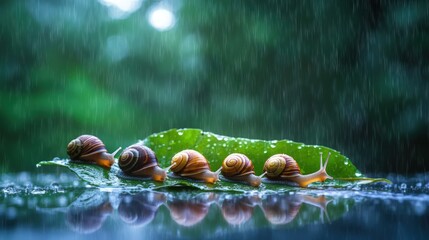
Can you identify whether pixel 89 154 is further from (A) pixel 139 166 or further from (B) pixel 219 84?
(B) pixel 219 84

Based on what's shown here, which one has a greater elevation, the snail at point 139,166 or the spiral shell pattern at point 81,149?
the spiral shell pattern at point 81,149

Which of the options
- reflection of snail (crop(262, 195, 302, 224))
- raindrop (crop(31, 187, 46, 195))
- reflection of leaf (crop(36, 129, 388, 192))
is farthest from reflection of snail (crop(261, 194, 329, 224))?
raindrop (crop(31, 187, 46, 195))

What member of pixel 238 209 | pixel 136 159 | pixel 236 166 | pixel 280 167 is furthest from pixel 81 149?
pixel 238 209

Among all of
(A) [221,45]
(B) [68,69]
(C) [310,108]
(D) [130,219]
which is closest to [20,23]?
(B) [68,69]

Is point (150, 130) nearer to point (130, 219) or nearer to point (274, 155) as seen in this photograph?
point (274, 155)

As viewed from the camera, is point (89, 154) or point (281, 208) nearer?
point (281, 208)

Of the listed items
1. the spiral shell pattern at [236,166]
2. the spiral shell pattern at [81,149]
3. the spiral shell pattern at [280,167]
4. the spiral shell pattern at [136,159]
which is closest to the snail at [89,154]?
the spiral shell pattern at [81,149]

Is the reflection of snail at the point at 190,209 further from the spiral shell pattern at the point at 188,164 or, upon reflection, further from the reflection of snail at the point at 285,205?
the spiral shell pattern at the point at 188,164
